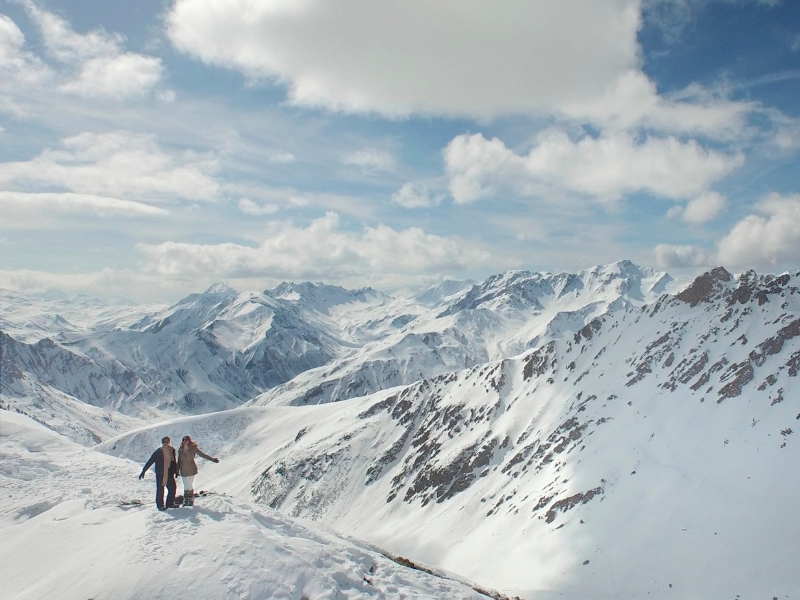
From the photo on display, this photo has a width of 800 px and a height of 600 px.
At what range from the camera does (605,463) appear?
74.4 meters

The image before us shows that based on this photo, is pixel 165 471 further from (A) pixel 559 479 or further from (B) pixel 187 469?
(A) pixel 559 479

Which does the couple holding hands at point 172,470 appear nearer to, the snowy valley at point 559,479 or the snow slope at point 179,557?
the snow slope at point 179,557

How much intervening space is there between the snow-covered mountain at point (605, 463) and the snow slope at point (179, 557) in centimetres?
4192

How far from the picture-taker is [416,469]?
423ft

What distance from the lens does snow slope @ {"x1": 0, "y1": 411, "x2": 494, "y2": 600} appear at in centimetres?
1406

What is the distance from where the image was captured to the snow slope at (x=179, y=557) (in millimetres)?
14062

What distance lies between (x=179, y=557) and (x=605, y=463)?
72160 millimetres

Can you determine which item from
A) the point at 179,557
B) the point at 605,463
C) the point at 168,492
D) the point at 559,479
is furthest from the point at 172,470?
the point at 559,479

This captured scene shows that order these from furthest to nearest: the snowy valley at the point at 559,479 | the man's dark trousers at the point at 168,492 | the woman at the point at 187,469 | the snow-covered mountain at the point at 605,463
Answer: the snow-covered mountain at the point at 605,463, the snowy valley at the point at 559,479, the woman at the point at 187,469, the man's dark trousers at the point at 168,492

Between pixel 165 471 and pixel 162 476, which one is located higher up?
pixel 165 471

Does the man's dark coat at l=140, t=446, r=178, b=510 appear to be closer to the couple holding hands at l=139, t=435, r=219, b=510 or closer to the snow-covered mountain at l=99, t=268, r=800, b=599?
the couple holding hands at l=139, t=435, r=219, b=510

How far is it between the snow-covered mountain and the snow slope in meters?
41.9

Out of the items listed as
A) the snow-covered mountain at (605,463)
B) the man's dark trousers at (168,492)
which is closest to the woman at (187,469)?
the man's dark trousers at (168,492)

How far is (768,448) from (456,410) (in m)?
88.1
